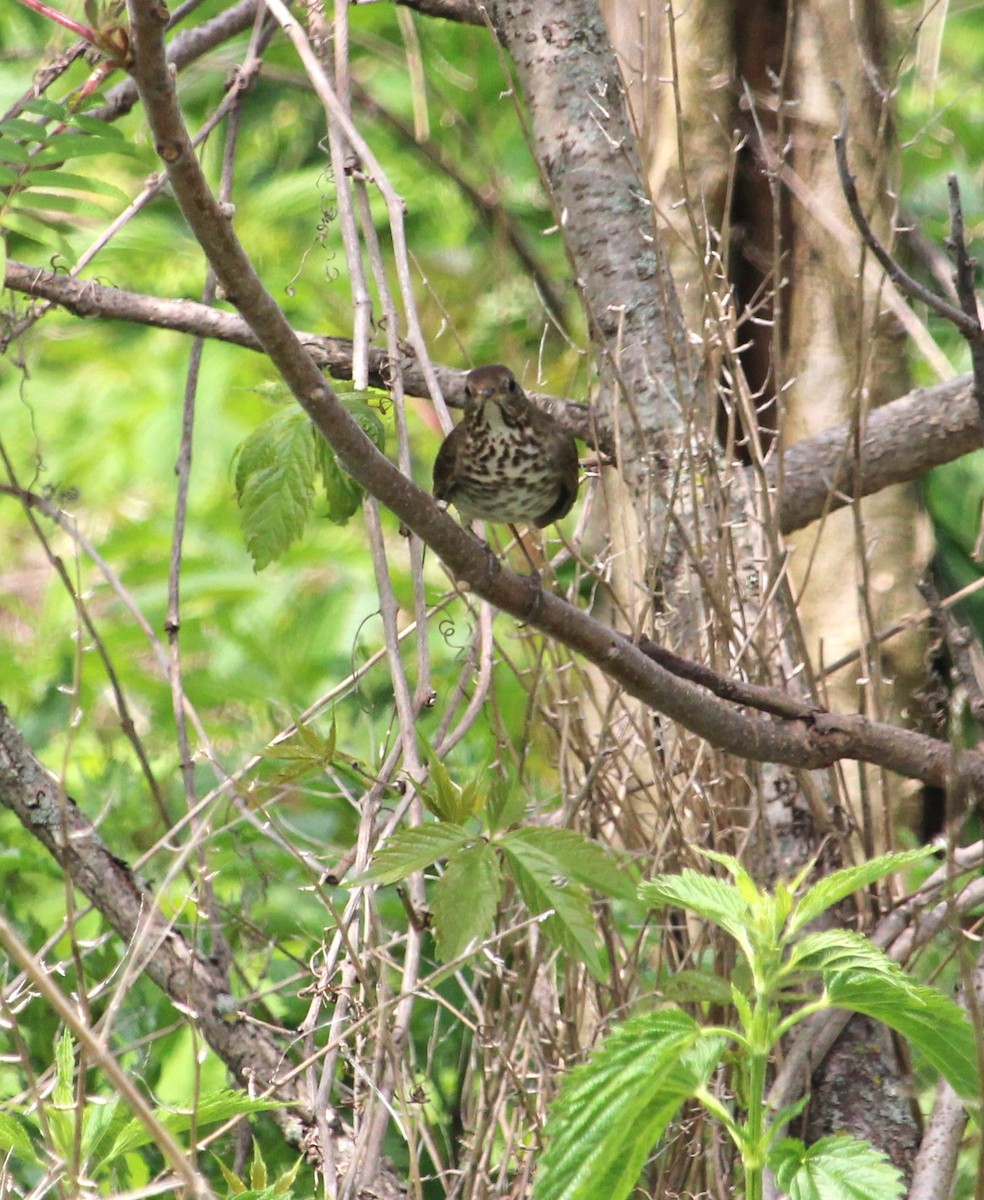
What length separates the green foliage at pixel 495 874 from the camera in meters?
1.63

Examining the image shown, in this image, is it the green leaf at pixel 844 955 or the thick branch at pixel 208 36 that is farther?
the thick branch at pixel 208 36

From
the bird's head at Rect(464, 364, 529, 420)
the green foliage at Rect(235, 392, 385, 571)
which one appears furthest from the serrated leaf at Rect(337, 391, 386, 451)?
the bird's head at Rect(464, 364, 529, 420)

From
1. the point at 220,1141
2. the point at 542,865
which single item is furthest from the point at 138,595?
the point at 542,865

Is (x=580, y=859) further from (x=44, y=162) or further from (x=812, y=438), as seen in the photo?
(x=812, y=438)

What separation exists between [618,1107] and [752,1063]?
0.16m

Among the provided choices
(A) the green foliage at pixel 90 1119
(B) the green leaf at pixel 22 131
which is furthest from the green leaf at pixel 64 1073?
(B) the green leaf at pixel 22 131

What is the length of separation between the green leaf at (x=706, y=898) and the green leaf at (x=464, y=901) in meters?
0.17

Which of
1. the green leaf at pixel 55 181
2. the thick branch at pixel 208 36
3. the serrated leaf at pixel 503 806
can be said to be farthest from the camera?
the thick branch at pixel 208 36

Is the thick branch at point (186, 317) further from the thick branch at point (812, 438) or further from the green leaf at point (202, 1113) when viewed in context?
the green leaf at point (202, 1113)

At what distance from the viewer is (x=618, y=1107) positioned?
1.43 metres

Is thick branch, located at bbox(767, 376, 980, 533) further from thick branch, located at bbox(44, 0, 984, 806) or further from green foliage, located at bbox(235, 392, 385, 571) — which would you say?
green foliage, located at bbox(235, 392, 385, 571)

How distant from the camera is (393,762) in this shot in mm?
2105

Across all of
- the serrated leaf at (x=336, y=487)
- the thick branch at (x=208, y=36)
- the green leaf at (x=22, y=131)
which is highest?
the thick branch at (x=208, y=36)

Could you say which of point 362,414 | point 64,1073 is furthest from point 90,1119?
point 362,414
